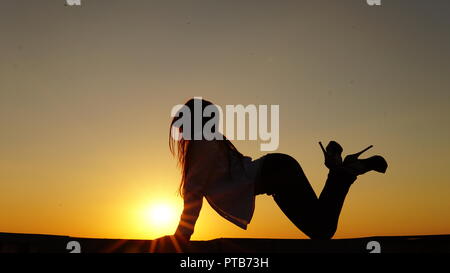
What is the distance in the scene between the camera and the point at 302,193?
6.67 meters

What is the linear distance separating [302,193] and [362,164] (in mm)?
766

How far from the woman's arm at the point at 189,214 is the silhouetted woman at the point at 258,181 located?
0.04ft

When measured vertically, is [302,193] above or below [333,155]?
below

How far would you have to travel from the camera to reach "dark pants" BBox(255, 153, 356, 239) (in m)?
6.52

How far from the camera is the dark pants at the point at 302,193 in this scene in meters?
6.52

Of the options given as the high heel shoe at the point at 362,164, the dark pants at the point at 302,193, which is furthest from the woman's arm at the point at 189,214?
the high heel shoe at the point at 362,164

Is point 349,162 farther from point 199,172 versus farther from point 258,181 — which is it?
point 199,172

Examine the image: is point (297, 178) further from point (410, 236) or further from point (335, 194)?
point (410, 236)

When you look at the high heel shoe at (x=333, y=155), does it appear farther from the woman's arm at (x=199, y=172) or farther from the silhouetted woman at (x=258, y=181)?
the woman's arm at (x=199, y=172)

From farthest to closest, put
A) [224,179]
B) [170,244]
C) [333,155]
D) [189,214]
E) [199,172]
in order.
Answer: [224,179] < [333,155] < [199,172] < [189,214] < [170,244]

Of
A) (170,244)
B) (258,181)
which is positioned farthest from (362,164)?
(170,244)

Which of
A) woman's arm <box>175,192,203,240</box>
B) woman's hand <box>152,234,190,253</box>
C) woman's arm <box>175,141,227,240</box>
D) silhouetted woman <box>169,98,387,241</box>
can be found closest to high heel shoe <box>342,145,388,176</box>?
silhouetted woman <box>169,98,387,241</box>
